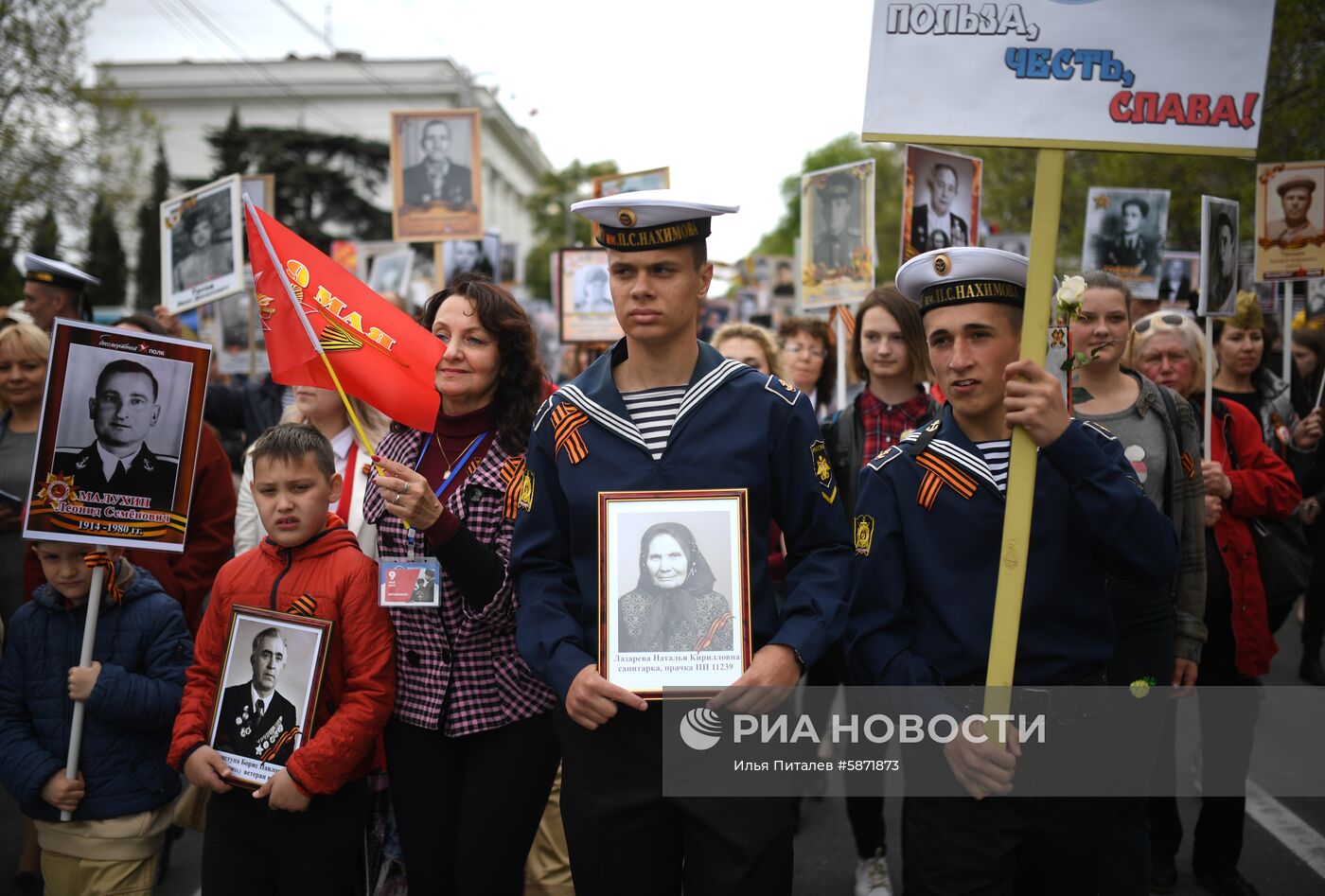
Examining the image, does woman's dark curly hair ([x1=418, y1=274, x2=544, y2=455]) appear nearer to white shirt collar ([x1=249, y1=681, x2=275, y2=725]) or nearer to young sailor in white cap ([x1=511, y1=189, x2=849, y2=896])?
young sailor in white cap ([x1=511, y1=189, x2=849, y2=896])

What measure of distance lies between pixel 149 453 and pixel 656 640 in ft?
7.38

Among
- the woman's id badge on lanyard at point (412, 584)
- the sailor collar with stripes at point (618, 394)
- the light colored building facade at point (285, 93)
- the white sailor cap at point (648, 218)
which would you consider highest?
the light colored building facade at point (285, 93)

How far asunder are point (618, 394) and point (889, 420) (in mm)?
2455

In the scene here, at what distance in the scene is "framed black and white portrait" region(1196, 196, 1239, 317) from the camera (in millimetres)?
5262

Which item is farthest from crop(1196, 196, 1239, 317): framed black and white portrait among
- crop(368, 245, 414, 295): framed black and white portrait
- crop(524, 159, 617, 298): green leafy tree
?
crop(524, 159, 617, 298): green leafy tree

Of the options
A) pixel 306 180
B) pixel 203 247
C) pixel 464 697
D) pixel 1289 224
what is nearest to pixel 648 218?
Result: pixel 464 697

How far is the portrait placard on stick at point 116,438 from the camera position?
376 centimetres

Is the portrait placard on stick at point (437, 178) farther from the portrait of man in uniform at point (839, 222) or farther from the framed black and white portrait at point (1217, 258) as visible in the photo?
the framed black and white portrait at point (1217, 258)

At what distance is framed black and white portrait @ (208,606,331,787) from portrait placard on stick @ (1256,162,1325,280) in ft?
21.1

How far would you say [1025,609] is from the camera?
9.27 ft

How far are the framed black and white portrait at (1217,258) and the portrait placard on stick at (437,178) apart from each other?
5030mm

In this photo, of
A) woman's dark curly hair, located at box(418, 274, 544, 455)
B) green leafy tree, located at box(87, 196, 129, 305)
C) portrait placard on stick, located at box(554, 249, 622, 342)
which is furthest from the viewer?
green leafy tree, located at box(87, 196, 129, 305)

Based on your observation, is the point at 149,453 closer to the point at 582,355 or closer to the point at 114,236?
the point at 582,355

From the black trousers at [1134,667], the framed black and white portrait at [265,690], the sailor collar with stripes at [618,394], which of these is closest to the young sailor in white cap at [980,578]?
the sailor collar with stripes at [618,394]
